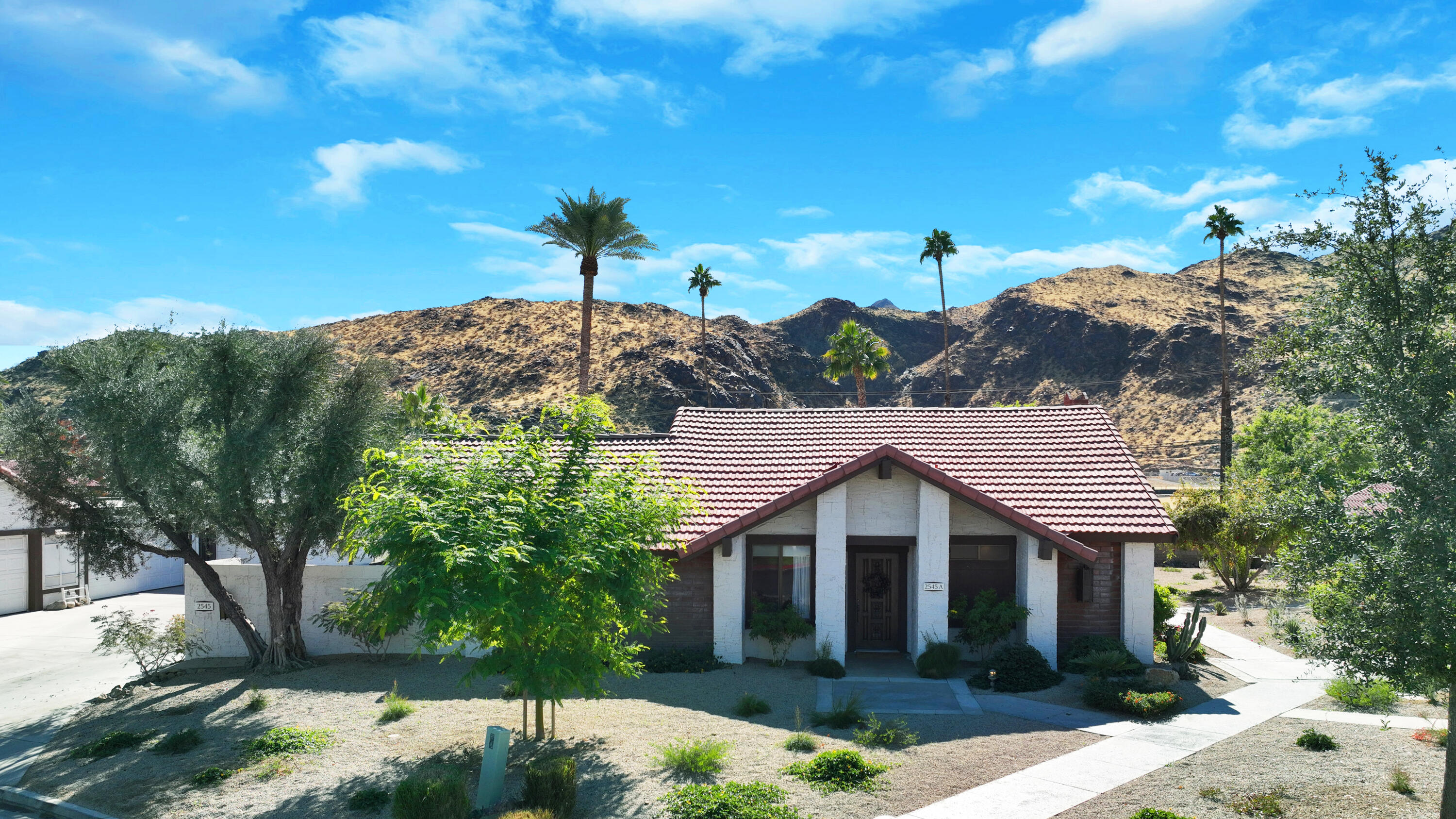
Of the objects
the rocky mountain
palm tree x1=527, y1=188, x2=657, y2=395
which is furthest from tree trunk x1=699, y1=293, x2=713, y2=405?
palm tree x1=527, y1=188, x2=657, y2=395

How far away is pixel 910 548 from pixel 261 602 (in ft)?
46.6

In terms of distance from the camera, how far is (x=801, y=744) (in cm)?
1261

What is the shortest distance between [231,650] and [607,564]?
1237 centimetres

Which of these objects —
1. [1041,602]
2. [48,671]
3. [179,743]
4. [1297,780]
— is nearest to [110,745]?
[179,743]

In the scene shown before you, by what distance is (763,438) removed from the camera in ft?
72.3

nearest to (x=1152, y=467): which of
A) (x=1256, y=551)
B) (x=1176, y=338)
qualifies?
(x=1176, y=338)

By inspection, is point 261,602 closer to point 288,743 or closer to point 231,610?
point 231,610

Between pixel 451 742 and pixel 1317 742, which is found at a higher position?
pixel 1317 742

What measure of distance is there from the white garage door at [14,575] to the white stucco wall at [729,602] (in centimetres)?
2272

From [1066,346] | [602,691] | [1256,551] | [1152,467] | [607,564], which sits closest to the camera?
[607,564]

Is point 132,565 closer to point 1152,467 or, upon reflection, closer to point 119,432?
point 119,432

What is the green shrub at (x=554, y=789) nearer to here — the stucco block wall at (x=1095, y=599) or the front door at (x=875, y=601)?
the front door at (x=875, y=601)

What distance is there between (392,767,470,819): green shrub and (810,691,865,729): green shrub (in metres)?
5.80

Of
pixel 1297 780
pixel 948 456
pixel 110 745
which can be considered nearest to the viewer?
pixel 1297 780
